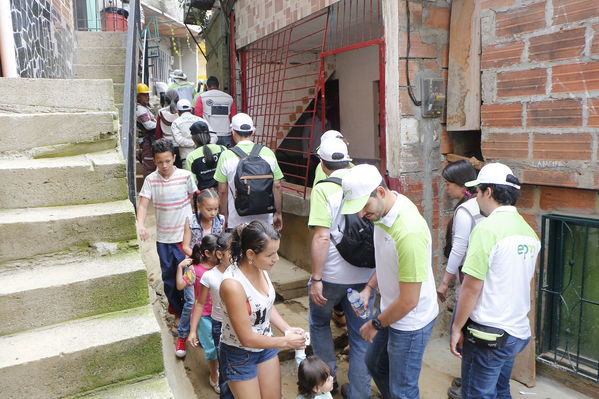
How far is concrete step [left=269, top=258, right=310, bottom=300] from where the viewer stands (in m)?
4.83

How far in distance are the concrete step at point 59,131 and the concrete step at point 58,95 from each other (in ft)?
0.96

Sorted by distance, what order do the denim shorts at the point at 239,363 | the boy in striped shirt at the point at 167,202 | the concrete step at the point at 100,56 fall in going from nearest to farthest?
the denim shorts at the point at 239,363, the boy in striped shirt at the point at 167,202, the concrete step at the point at 100,56

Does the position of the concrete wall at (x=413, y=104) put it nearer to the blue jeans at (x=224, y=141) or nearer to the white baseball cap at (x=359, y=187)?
the white baseball cap at (x=359, y=187)

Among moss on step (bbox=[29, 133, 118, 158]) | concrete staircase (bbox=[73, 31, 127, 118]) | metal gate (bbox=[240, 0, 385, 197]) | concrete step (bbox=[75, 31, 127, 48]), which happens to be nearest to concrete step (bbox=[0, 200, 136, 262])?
moss on step (bbox=[29, 133, 118, 158])

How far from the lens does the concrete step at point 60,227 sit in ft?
7.66

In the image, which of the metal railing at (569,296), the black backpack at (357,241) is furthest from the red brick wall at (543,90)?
the black backpack at (357,241)

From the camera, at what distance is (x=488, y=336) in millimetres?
2578

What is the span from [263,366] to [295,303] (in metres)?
2.21

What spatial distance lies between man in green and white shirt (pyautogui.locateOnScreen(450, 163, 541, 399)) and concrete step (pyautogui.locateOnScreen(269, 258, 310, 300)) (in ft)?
7.69

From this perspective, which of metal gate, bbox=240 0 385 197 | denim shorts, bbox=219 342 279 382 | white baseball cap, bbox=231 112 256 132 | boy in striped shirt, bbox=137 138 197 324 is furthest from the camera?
metal gate, bbox=240 0 385 197

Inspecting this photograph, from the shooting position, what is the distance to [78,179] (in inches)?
104

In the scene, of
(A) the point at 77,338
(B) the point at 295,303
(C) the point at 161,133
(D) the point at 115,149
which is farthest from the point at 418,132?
(C) the point at 161,133

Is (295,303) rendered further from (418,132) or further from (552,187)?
(552,187)

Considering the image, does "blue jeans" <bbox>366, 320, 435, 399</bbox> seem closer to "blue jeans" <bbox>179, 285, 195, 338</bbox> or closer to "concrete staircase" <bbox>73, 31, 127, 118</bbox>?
"blue jeans" <bbox>179, 285, 195, 338</bbox>
